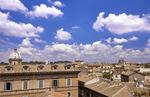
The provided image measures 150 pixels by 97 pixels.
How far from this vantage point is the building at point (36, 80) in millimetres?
51625

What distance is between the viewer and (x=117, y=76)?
370 feet

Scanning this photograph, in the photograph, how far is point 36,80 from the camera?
2144 inches

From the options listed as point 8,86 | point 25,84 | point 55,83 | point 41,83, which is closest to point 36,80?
point 41,83

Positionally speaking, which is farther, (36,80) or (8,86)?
(36,80)

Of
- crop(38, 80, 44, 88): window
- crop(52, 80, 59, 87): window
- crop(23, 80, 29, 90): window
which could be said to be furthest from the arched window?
crop(52, 80, 59, 87): window

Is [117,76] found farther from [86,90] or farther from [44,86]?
[44,86]

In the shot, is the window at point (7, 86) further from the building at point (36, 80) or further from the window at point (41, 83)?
the window at point (41, 83)

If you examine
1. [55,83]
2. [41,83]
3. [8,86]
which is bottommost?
[8,86]

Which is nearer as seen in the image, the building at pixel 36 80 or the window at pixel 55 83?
the building at pixel 36 80

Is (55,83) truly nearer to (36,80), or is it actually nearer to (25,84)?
(36,80)

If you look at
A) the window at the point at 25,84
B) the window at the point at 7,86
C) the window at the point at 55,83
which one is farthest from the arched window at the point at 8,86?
the window at the point at 55,83

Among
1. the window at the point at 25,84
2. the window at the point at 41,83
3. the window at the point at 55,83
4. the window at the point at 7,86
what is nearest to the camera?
the window at the point at 7,86

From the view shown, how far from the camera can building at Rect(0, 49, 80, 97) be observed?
51625 mm

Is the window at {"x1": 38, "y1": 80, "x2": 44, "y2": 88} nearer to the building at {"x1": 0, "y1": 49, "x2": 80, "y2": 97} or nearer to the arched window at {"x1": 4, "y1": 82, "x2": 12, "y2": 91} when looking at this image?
the building at {"x1": 0, "y1": 49, "x2": 80, "y2": 97}
